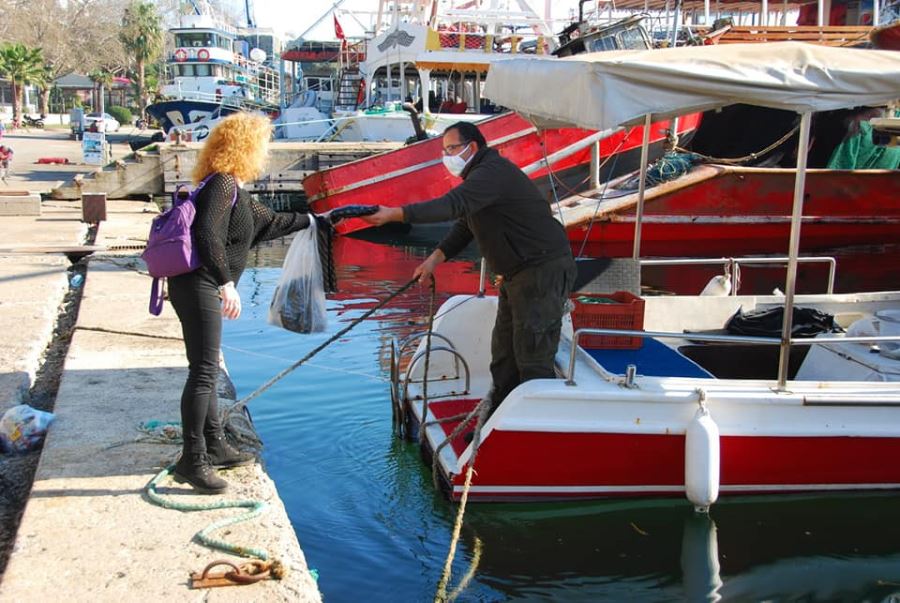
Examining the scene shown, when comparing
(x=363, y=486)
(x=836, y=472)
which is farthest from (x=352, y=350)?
(x=836, y=472)

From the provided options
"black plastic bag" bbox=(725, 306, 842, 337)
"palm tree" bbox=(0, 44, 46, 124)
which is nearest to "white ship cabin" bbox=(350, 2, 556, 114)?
"black plastic bag" bbox=(725, 306, 842, 337)

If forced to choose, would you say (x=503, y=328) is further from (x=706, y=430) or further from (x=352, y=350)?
(x=352, y=350)

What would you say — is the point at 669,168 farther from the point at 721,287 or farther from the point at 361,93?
the point at 361,93

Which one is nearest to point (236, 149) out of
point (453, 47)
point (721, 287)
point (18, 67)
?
point (721, 287)

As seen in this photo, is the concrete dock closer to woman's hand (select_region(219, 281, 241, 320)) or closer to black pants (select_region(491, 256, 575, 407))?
woman's hand (select_region(219, 281, 241, 320))

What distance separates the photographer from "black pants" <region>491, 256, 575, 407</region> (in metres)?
4.98

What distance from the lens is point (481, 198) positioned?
4715mm

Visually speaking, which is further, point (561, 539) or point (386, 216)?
point (561, 539)

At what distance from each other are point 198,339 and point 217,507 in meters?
0.79

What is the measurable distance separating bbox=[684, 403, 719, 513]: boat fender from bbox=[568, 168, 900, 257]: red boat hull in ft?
28.0

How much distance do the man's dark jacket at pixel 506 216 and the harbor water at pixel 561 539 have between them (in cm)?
155

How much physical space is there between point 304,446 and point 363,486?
909 mm

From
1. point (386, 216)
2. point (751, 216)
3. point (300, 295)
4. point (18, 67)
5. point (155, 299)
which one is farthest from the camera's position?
point (18, 67)

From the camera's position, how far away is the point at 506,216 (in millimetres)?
4934
